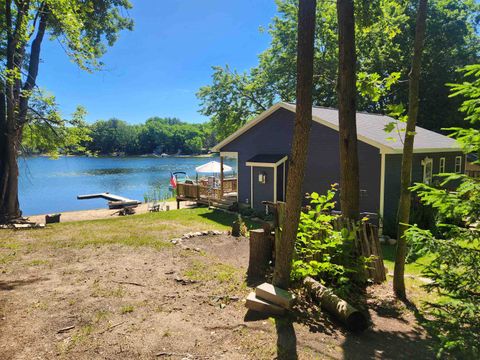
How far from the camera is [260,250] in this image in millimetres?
5844

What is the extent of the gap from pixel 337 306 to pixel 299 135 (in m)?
2.35

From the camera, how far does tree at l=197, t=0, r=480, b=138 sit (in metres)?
24.0

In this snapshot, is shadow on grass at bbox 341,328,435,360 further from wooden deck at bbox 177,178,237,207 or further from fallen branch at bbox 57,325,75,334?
wooden deck at bbox 177,178,237,207

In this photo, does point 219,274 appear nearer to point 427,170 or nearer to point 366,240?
point 366,240

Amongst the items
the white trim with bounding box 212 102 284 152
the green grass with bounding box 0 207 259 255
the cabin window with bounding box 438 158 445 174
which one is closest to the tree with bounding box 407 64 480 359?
the green grass with bounding box 0 207 259 255

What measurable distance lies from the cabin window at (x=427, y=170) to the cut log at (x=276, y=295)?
10.6 m

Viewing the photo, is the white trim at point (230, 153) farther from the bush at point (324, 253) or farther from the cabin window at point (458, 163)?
the bush at point (324, 253)

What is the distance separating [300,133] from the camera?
14.6 ft

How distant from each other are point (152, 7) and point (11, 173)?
9275 mm

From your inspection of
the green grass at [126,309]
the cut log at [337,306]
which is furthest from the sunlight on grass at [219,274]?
the green grass at [126,309]

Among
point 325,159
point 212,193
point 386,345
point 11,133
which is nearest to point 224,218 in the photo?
point 212,193

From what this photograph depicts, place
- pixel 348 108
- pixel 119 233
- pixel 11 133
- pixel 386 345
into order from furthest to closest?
1. pixel 11 133
2. pixel 119 233
3. pixel 348 108
4. pixel 386 345

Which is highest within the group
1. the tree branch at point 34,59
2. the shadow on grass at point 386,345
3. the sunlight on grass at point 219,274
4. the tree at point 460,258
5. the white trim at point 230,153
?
the tree branch at point 34,59

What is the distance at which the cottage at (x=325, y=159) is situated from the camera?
10461mm
